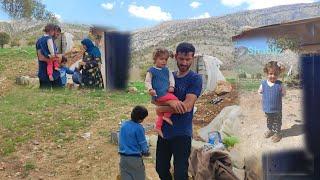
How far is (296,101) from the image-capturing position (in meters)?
4.36

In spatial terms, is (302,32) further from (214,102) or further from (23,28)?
(23,28)

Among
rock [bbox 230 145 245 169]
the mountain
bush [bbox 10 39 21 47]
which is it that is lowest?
rock [bbox 230 145 245 169]

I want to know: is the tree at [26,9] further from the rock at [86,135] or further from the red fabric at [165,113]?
the red fabric at [165,113]

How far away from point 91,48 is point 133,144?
17.5 ft

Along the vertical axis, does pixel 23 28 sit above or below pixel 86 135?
above

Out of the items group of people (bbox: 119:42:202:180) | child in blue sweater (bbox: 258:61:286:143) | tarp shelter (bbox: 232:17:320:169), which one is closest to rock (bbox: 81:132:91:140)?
group of people (bbox: 119:42:202:180)

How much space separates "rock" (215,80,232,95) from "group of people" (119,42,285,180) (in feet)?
15.9

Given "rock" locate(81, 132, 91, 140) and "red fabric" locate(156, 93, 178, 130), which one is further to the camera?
"rock" locate(81, 132, 91, 140)

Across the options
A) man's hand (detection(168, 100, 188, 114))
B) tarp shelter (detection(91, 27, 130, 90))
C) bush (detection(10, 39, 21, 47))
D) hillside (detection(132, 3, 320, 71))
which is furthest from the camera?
bush (detection(10, 39, 21, 47))

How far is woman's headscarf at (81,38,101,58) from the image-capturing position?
9.34 metres

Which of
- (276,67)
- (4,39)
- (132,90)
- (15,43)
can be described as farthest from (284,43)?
(15,43)

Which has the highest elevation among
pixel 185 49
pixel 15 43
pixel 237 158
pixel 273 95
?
pixel 15 43

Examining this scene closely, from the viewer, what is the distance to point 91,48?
9508 mm

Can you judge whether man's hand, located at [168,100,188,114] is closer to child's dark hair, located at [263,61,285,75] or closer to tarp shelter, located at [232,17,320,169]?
tarp shelter, located at [232,17,320,169]
